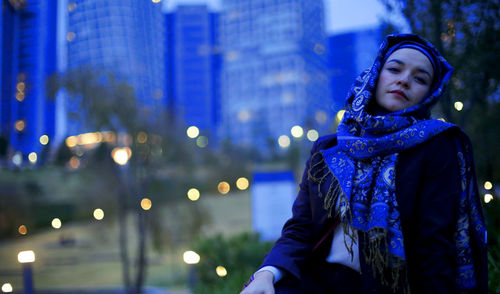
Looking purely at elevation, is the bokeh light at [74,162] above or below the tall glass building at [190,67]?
below

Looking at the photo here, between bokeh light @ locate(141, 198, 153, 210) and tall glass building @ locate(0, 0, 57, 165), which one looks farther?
bokeh light @ locate(141, 198, 153, 210)

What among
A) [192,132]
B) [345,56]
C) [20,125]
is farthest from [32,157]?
[345,56]

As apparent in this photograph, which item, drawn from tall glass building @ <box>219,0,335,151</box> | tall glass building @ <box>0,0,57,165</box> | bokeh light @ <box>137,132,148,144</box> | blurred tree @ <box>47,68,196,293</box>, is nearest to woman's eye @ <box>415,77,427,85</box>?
tall glass building @ <box>0,0,57,165</box>

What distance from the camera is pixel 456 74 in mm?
2172

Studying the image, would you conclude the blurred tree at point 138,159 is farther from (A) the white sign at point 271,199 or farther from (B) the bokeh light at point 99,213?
(A) the white sign at point 271,199

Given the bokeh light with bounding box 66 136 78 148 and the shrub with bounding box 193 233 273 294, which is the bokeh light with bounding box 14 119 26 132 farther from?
the shrub with bounding box 193 233 273 294

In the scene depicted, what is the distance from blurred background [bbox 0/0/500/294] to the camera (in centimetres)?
225

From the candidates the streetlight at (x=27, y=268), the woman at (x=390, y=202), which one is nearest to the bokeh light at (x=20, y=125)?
the streetlight at (x=27, y=268)

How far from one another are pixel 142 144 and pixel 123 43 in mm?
2010

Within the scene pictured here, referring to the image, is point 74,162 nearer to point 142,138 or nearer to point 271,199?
point 142,138

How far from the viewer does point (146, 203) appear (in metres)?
7.68

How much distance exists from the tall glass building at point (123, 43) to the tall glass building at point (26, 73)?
0.81 meters

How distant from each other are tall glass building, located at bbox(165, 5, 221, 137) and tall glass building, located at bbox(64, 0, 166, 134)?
1.68ft

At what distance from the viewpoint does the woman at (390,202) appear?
886 mm
